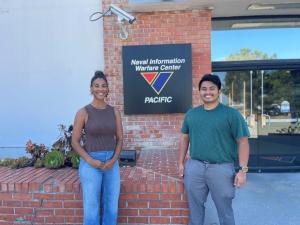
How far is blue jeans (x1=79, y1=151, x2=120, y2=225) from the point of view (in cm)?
341

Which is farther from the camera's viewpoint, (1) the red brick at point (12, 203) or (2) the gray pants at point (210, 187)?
(1) the red brick at point (12, 203)

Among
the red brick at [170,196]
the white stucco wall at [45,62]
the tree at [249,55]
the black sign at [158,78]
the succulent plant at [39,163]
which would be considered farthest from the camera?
the tree at [249,55]

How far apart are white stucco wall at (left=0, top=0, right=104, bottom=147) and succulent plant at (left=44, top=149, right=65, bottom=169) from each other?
2128 mm

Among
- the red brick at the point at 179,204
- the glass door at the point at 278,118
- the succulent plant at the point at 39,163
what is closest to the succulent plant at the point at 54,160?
the succulent plant at the point at 39,163

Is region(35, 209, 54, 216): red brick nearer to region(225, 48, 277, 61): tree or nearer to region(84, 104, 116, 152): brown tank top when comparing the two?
region(84, 104, 116, 152): brown tank top

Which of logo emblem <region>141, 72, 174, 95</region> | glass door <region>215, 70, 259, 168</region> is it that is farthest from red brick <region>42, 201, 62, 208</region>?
glass door <region>215, 70, 259, 168</region>

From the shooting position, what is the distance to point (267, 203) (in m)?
5.16

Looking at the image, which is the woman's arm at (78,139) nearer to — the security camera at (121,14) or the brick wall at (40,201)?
the brick wall at (40,201)

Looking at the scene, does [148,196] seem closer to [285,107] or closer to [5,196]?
[5,196]

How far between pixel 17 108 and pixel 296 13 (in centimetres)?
584

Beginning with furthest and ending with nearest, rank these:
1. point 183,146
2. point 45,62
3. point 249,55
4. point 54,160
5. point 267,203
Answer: point 249,55, point 45,62, point 267,203, point 54,160, point 183,146

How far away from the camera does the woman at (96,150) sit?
3.40m

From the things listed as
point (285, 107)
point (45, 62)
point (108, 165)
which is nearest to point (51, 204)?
point (108, 165)

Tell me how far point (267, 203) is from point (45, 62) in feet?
14.9
